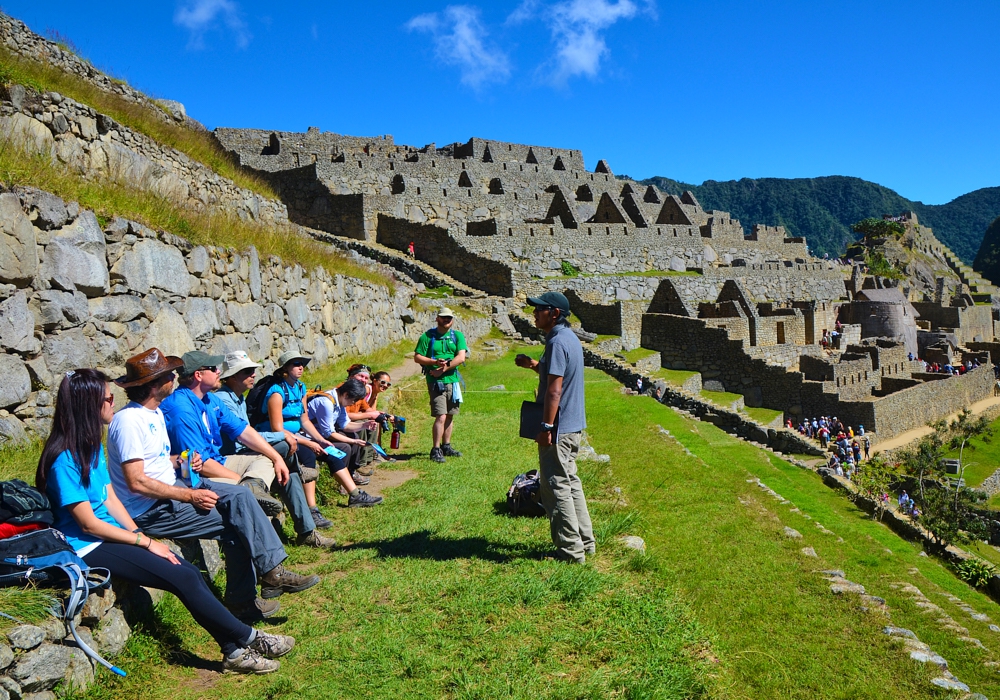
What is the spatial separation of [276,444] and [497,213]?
26.7 meters

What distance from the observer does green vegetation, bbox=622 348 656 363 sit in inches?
802

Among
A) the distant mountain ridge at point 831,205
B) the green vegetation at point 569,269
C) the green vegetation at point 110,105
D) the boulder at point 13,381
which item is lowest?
the boulder at point 13,381

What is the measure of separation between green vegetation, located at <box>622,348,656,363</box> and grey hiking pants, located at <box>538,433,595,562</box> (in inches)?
613

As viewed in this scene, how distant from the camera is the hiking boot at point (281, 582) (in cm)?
414

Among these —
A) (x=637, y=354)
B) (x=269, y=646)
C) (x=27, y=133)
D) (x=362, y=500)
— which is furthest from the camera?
(x=637, y=354)

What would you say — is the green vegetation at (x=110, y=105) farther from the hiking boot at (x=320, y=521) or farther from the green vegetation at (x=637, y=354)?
the green vegetation at (x=637, y=354)

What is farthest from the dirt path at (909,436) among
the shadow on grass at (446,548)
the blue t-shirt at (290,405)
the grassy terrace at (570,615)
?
the blue t-shirt at (290,405)

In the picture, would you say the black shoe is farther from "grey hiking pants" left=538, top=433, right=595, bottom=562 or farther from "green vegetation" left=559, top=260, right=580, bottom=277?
"green vegetation" left=559, top=260, right=580, bottom=277

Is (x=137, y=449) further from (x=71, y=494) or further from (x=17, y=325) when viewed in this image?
(x=17, y=325)

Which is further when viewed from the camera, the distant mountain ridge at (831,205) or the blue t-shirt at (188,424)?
the distant mountain ridge at (831,205)

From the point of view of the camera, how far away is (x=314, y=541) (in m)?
5.17

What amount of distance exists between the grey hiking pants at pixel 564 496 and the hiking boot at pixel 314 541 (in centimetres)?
177

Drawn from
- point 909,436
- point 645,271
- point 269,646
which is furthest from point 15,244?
point 645,271

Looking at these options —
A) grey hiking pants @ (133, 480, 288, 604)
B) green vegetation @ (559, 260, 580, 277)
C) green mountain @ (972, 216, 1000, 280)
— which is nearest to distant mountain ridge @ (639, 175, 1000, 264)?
green mountain @ (972, 216, 1000, 280)
